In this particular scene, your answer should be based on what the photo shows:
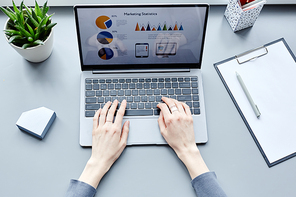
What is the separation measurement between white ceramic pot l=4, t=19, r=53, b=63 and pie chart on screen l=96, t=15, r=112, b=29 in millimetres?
189

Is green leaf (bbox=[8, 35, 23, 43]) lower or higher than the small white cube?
higher

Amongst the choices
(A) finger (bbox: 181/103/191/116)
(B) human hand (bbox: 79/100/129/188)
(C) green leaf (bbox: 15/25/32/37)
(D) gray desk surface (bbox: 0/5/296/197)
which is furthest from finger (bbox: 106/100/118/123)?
(C) green leaf (bbox: 15/25/32/37)

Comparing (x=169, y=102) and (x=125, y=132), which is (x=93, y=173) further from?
(x=169, y=102)

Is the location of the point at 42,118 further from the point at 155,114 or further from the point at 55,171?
the point at 155,114

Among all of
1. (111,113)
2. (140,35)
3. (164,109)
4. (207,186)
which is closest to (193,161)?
(207,186)

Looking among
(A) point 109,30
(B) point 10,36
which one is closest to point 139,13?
(A) point 109,30

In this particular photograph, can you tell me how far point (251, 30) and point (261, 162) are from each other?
50 cm

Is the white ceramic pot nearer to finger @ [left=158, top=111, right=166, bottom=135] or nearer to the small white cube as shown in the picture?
the small white cube

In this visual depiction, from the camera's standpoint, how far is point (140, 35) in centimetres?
79

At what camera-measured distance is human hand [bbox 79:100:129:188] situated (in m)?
0.74

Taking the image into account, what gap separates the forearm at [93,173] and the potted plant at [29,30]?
403 mm

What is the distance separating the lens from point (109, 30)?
2.52 feet

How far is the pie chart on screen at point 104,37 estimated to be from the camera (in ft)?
2.54

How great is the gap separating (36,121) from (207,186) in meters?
0.55
